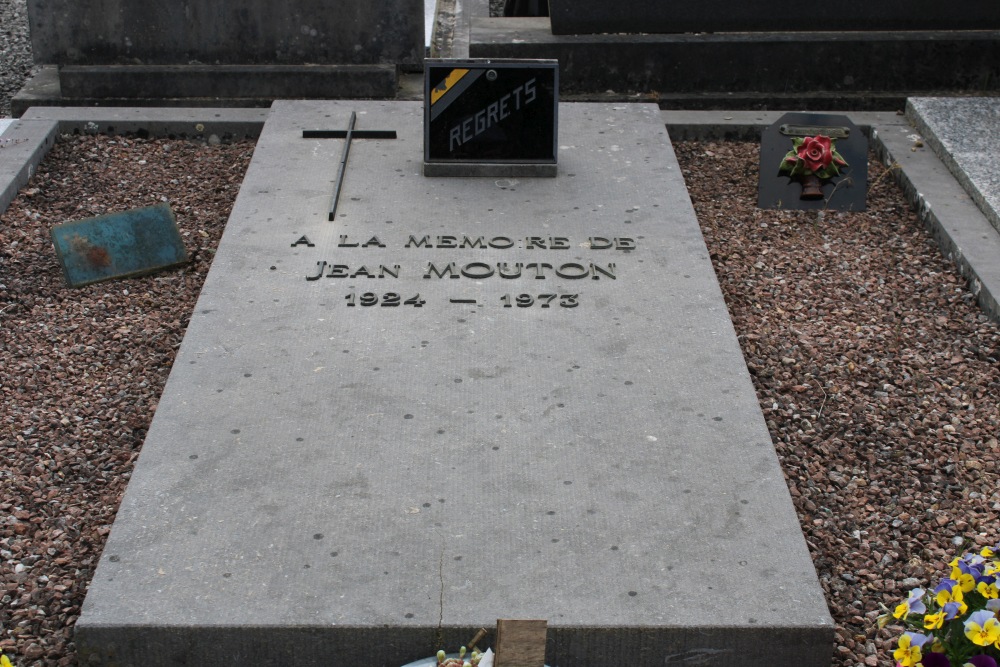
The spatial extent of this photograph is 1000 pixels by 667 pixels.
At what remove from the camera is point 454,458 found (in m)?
3.50

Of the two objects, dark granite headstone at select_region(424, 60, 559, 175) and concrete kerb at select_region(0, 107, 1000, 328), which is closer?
dark granite headstone at select_region(424, 60, 559, 175)

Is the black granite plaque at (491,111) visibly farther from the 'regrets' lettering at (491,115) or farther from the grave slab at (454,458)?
the grave slab at (454,458)

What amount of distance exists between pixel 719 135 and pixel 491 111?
1.81 metres

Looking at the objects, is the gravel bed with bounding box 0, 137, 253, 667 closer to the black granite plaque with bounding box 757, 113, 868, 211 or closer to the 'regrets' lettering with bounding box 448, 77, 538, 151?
the 'regrets' lettering with bounding box 448, 77, 538, 151

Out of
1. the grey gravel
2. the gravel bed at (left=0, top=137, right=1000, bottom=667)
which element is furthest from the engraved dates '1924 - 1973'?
the grey gravel

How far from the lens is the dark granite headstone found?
17.3 feet

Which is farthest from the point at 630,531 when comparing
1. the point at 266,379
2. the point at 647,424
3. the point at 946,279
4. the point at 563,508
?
the point at 946,279

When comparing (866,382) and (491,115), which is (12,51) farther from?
(866,382)

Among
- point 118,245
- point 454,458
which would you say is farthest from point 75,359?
point 454,458

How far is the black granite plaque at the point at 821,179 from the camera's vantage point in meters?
5.85

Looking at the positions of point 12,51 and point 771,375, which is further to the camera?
point 12,51

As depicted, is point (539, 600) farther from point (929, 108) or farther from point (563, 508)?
point (929, 108)

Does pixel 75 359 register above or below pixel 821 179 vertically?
below

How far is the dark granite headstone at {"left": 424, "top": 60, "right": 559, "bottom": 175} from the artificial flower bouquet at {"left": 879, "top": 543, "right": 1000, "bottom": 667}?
3080mm
